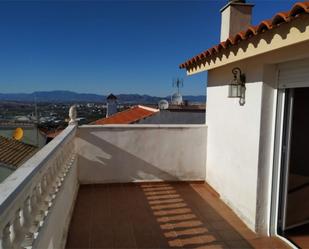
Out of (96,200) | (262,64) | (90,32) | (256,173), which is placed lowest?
(96,200)

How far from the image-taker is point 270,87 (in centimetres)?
446

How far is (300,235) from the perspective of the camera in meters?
4.63

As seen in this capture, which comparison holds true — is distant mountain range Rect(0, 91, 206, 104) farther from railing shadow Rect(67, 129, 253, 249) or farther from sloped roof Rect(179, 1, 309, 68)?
sloped roof Rect(179, 1, 309, 68)

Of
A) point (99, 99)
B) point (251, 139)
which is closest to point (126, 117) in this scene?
point (251, 139)

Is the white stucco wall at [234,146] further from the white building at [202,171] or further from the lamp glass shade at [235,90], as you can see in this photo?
the lamp glass shade at [235,90]

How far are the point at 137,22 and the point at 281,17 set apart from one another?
90.9ft

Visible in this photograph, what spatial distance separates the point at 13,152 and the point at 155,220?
1247 centimetres

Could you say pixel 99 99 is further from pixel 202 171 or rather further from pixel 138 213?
pixel 138 213

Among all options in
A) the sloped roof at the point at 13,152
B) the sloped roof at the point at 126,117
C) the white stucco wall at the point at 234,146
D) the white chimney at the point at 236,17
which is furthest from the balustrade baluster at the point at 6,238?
the sloped roof at the point at 126,117

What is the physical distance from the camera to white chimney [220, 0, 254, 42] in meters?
6.20

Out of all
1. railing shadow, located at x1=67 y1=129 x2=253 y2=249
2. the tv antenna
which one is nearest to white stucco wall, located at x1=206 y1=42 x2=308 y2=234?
railing shadow, located at x1=67 y1=129 x2=253 y2=249

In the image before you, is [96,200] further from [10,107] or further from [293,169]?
[10,107]

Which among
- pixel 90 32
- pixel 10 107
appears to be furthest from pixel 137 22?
pixel 10 107

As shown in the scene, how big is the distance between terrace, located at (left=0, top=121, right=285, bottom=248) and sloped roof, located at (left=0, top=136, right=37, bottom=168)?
279 inches
